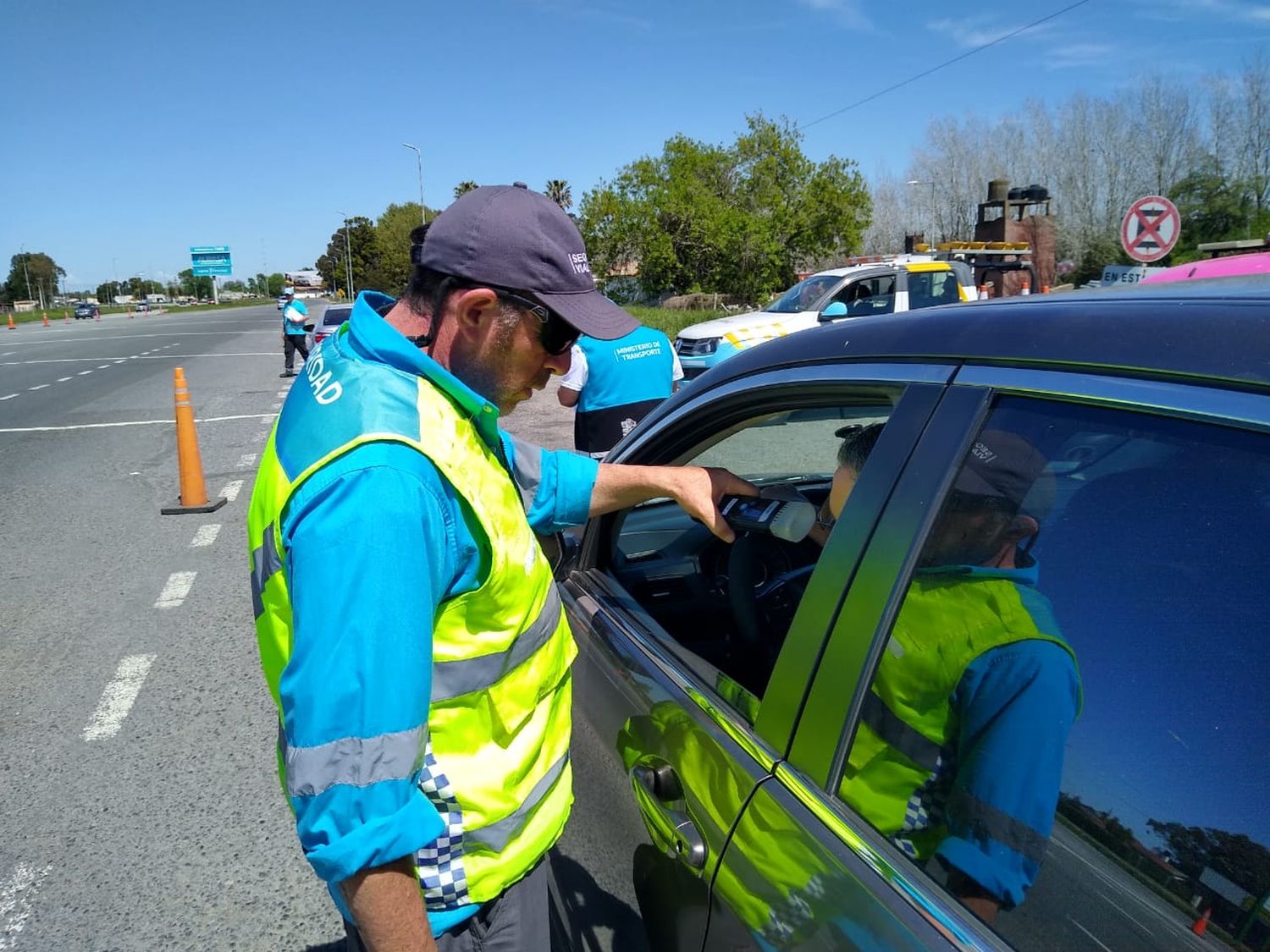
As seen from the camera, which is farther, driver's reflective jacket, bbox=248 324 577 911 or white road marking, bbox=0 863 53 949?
white road marking, bbox=0 863 53 949

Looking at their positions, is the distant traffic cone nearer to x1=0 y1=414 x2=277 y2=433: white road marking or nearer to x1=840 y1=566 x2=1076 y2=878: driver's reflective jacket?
x1=840 y1=566 x2=1076 y2=878: driver's reflective jacket

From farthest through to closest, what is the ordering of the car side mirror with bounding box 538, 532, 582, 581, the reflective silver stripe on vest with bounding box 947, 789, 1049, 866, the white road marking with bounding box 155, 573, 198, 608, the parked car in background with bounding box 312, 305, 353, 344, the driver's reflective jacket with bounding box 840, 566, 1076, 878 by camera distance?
1. the parked car in background with bounding box 312, 305, 353, 344
2. the white road marking with bounding box 155, 573, 198, 608
3. the car side mirror with bounding box 538, 532, 582, 581
4. the driver's reflective jacket with bounding box 840, 566, 1076, 878
5. the reflective silver stripe on vest with bounding box 947, 789, 1049, 866

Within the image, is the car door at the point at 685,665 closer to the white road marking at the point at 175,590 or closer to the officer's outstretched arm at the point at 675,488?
the officer's outstretched arm at the point at 675,488

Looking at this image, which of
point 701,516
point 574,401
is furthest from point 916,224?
point 701,516

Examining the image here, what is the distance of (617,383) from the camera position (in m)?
5.82

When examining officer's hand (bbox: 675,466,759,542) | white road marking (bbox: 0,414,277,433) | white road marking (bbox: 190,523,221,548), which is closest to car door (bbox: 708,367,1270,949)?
Result: officer's hand (bbox: 675,466,759,542)

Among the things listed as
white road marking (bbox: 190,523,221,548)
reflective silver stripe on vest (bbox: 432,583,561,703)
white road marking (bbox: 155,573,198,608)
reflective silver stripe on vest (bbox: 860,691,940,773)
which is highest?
reflective silver stripe on vest (bbox: 432,583,561,703)

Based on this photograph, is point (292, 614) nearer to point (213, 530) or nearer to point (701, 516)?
point (701, 516)

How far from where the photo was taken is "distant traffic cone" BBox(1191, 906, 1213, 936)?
0.88 meters

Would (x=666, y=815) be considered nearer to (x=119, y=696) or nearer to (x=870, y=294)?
(x=119, y=696)

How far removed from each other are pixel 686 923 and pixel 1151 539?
3.06 feet

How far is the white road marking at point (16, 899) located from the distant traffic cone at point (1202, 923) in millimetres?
3093

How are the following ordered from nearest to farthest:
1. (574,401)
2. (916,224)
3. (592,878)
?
(592,878)
(574,401)
(916,224)

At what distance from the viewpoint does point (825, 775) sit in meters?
1.26
